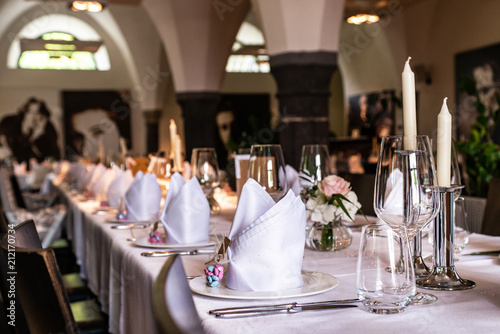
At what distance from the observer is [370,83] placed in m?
12.8

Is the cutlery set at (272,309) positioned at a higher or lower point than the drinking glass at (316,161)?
lower

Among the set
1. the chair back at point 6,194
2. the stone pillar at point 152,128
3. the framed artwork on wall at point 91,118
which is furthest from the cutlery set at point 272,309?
the framed artwork on wall at point 91,118

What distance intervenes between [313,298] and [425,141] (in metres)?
0.39

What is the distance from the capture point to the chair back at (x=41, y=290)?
1.10m

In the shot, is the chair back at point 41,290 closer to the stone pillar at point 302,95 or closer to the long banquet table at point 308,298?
the long banquet table at point 308,298

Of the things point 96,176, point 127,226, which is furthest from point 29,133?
point 127,226

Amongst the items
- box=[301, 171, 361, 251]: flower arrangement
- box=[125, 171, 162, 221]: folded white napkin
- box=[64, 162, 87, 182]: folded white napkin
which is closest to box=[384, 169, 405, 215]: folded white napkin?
box=[301, 171, 361, 251]: flower arrangement

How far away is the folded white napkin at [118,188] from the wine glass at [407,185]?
2175 mm

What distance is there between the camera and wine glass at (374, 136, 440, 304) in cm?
118

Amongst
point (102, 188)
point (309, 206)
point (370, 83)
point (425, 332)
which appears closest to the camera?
point (425, 332)

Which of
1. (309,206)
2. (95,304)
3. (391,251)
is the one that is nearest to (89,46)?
(95,304)

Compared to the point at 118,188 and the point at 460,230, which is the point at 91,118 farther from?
the point at 460,230

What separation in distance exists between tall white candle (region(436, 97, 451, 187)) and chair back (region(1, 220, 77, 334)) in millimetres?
805

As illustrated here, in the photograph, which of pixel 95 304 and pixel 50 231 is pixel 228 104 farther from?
pixel 95 304
